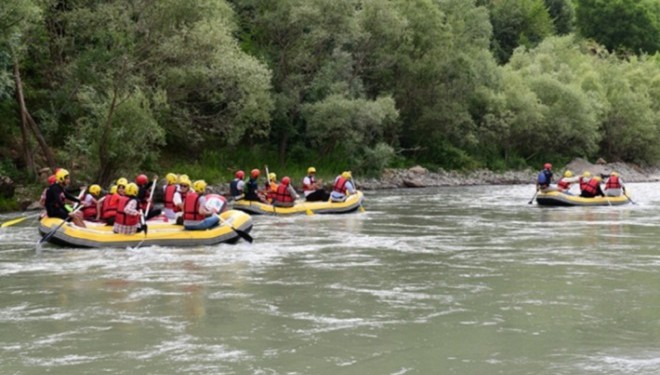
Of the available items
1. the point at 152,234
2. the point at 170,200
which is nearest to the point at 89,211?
the point at 170,200

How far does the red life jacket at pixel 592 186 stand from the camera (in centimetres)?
2878

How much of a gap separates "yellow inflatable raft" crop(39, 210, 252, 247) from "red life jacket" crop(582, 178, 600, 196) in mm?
14659

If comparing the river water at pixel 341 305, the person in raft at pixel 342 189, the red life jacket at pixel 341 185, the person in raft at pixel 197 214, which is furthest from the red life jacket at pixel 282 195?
the person in raft at pixel 197 214

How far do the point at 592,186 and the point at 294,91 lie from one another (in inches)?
520

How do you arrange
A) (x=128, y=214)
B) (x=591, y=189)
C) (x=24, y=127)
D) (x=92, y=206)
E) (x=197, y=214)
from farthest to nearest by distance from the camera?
(x=591, y=189)
(x=24, y=127)
(x=92, y=206)
(x=197, y=214)
(x=128, y=214)

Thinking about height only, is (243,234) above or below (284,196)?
below

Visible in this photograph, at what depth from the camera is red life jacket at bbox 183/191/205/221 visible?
55.1 ft

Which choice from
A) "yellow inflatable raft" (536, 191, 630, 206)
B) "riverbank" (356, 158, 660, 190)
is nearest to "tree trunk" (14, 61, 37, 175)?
"riverbank" (356, 158, 660, 190)

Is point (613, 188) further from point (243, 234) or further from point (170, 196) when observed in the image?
point (243, 234)

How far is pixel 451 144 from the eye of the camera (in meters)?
46.9

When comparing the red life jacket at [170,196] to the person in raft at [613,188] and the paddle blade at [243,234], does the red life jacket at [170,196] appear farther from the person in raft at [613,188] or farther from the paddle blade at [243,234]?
the person in raft at [613,188]

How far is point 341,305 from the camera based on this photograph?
11.5 metres

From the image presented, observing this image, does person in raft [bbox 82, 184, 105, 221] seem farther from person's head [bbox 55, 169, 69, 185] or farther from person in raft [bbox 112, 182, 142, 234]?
person in raft [bbox 112, 182, 142, 234]

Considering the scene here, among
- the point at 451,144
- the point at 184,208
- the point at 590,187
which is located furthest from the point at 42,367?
the point at 451,144
